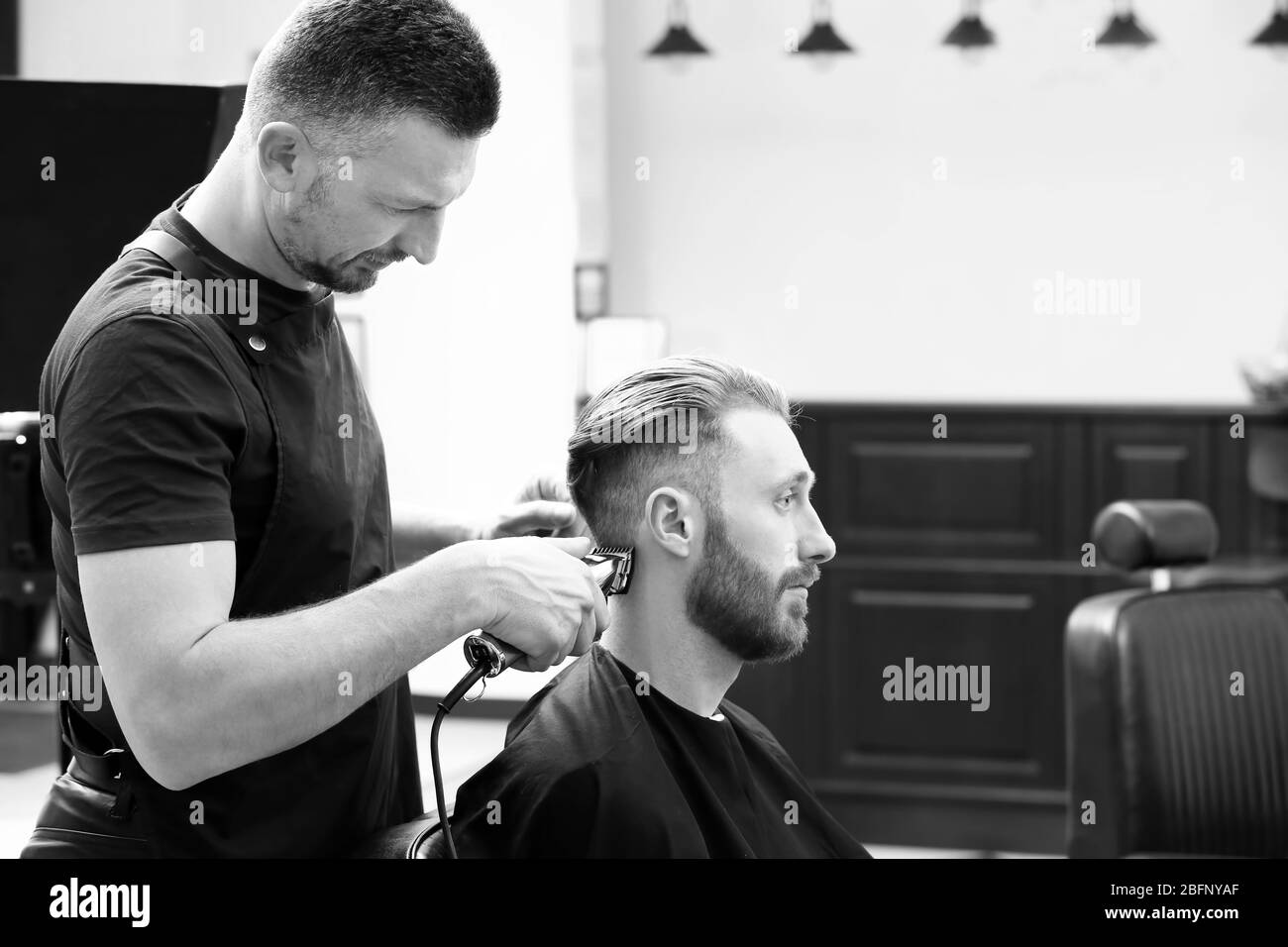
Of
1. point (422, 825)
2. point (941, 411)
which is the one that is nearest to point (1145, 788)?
point (422, 825)

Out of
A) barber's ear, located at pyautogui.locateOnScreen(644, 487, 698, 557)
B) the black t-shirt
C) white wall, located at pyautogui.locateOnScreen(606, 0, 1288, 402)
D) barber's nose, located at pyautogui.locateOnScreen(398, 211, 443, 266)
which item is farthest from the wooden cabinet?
barber's nose, located at pyautogui.locateOnScreen(398, 211, 443, 266)

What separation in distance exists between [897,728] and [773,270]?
1970 mm

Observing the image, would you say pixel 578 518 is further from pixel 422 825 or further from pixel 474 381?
pixel 474 381

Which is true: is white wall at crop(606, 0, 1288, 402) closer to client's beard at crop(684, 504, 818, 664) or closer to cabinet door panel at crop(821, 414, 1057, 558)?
cabinet door panel at crop(821, 414, 1057, 558)

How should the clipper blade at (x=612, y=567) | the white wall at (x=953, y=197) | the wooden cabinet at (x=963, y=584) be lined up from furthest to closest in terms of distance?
the white wall at (x=953, y=197) → the wooden cabinet at (x=963, y=584) → the clipper blade at (x=612, y=567)

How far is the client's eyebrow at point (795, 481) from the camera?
6.19 feet

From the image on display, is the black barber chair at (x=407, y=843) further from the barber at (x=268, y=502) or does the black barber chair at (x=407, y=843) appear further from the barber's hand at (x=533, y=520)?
the barber's hand at (x=533, y=520)

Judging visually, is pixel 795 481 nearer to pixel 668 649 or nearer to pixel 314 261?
→ pixel 668 649

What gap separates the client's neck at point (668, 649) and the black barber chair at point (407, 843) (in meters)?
0.34

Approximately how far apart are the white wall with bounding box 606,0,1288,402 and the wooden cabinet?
2.47ft

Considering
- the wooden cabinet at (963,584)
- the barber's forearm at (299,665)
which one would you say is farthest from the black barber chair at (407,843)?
the wooden cabinet at (963,584)

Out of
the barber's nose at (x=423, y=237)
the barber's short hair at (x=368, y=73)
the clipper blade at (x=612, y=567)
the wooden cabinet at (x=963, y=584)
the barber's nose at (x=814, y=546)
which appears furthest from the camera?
the wooden cabinet at (x=963, y=584)

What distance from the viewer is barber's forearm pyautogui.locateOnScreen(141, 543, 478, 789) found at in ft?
4.49

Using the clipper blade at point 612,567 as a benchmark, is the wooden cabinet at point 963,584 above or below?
below
